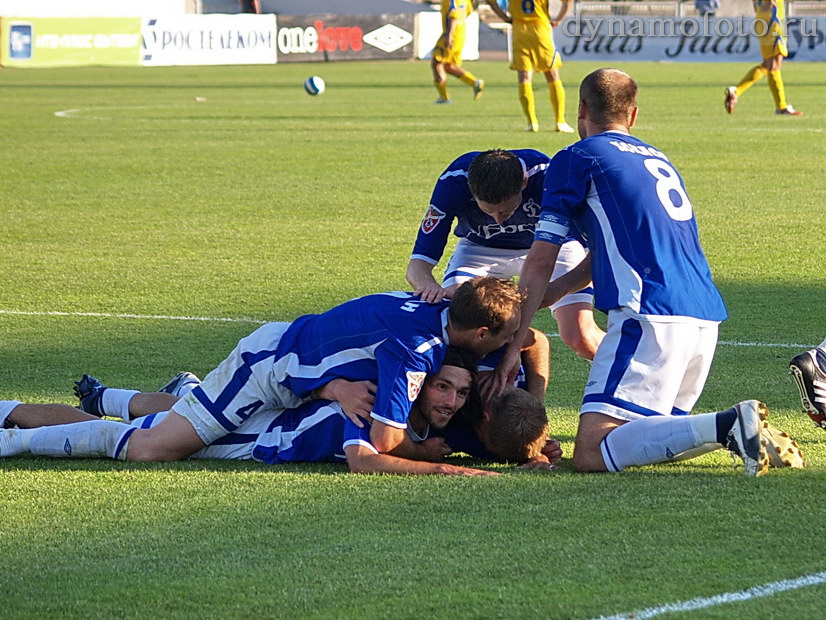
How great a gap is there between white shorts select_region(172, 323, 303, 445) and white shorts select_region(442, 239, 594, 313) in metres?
1.35

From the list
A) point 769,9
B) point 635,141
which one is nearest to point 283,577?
point 635,141

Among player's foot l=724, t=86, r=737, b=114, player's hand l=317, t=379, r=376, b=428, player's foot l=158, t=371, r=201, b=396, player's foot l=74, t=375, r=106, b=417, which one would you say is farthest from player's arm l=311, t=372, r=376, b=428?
player's foot l=724, t=86, r=737, b=114

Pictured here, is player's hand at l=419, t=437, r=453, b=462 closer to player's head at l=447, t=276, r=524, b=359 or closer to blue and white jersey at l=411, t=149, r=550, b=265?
player's head at l=447, t=276, r=524, b=359

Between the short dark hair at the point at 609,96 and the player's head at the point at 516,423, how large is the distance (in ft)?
3.68

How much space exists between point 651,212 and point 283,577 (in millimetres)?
2033

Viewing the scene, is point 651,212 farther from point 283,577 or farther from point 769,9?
point 769,9

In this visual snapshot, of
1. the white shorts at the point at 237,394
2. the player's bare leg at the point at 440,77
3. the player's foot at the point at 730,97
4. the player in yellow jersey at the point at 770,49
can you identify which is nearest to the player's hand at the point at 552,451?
the white shorts at the point at 237,394

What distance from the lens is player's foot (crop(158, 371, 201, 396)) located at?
19.4ft

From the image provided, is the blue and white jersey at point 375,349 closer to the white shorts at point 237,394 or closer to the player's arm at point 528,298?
the white shorts at point 237,394

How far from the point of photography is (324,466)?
521 centimetres

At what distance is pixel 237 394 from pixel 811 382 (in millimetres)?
2121

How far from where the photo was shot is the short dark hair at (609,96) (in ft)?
17.7

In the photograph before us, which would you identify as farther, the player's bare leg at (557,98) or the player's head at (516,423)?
the player's bare leg at (557,98)

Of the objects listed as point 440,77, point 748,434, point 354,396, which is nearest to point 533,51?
point 440,77
